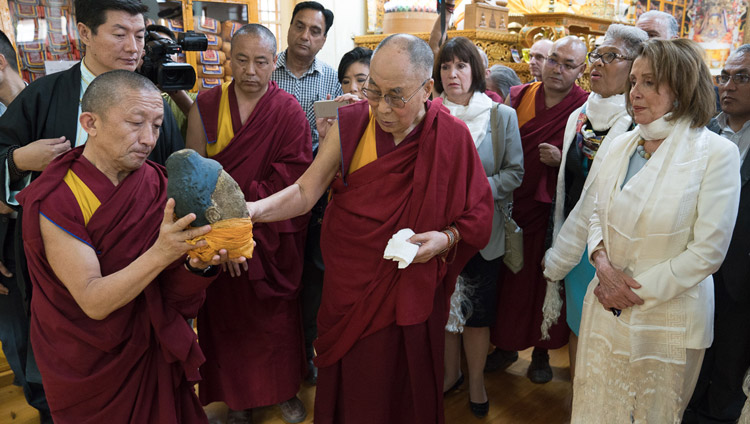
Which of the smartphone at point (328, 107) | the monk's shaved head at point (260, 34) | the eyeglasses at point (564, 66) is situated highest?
the monk's shaved head at point (260, 34)

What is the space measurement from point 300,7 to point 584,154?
73.5 inches

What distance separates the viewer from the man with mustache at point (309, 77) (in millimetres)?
3086

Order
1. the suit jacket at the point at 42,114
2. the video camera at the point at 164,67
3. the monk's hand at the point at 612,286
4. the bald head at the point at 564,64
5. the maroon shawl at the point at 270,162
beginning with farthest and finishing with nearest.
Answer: the bald head at the point at 564,64
the maroon shawl at the point at 270,162
the video camera at the point at 164,67
the suit jacket at the point at 42,114
the monk's hand at the point at 612,286

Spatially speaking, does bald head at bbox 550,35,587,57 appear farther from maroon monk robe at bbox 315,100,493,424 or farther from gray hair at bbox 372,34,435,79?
gray hair at bbox 372,34,435,79

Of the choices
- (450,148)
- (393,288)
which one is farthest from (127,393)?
(450,148)

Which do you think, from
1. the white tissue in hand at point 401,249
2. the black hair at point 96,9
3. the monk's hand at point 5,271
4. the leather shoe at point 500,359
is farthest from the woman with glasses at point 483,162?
the monk's hand at point 5,271

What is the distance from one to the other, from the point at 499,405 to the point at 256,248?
1531 mm

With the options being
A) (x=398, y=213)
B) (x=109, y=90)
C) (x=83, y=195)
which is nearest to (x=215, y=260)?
(x=83, y=195)

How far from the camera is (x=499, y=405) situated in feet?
9.28

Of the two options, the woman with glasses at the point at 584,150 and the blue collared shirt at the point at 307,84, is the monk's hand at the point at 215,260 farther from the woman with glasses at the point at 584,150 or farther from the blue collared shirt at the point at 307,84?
the blue collared shirt at the point at 307,84

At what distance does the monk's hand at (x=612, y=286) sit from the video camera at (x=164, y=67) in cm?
188

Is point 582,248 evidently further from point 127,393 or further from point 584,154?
point 127,393

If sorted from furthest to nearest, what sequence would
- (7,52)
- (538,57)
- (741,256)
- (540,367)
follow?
1. (538,57)
2. (540,367)
3. (7,52)
4. (741,256)

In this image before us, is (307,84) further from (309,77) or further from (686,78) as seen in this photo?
(686,78)
